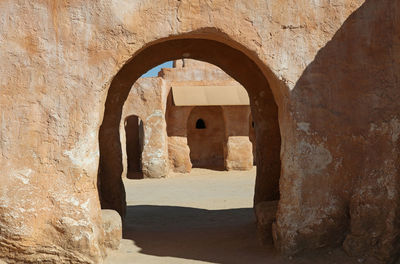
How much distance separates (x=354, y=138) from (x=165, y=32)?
263cm

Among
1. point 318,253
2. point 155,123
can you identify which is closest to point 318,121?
point 318,253

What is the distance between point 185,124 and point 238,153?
7.75ft

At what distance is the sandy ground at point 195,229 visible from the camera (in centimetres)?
546

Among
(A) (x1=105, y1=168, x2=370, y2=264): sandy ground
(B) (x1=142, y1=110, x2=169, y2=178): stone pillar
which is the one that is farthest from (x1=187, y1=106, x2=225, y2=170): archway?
(A) (x1=105, y1=168, x2=370, y2=264): sandy ground

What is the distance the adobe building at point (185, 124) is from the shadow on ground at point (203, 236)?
6033 millimetres

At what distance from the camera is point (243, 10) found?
5219 mm

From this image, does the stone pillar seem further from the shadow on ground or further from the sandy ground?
the shadow on ground

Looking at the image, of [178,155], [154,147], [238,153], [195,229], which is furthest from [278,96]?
[238,153]

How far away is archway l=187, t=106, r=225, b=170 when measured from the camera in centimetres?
1973

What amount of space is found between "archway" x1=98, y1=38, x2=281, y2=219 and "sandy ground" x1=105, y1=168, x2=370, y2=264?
76 cm

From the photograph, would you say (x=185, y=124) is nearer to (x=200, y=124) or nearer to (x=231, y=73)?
(x=200, y=124)

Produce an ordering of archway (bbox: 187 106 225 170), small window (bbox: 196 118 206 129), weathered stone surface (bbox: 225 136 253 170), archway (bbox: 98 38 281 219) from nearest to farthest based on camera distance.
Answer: archway (bbox: 98 38 281 219) < weathered stone surface (bbox: 225 136 253 170) < archway (bbox: 187 106 225 170) < small window (bbox: 196 118 206 129)

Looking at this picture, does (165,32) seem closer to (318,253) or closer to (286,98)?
(286,98)

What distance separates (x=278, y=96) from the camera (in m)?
5.51
